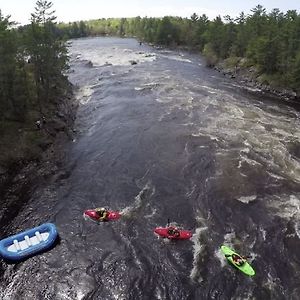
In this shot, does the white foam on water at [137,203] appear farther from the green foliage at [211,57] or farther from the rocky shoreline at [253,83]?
the green foliage at [211,57]

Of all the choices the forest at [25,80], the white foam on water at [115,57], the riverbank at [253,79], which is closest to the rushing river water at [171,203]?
the forest at [25,80]

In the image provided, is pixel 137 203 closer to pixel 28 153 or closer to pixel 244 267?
pixel 244 267

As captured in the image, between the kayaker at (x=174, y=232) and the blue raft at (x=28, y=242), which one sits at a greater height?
the kayaker at (x=174, y=232)

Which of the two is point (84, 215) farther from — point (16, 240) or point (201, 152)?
point (201, 152)

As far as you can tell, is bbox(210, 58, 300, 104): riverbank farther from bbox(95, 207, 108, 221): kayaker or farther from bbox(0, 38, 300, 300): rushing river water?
bbox(95, 207, 108, 221): kayaker

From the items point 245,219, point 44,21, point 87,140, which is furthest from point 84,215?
point 44,21

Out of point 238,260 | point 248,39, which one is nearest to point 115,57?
point 248,39
